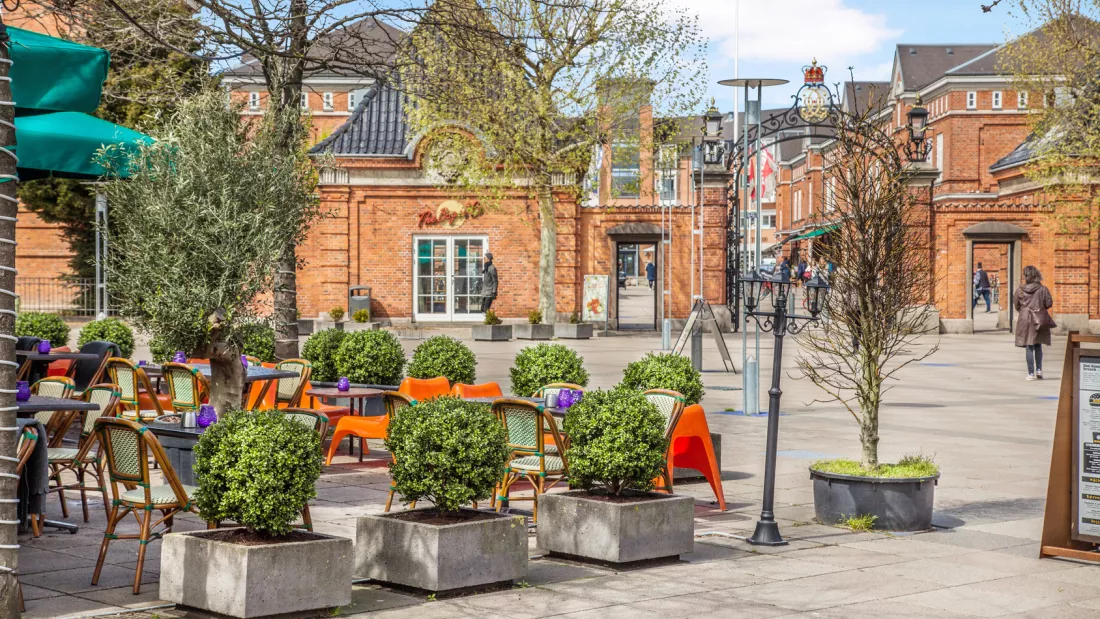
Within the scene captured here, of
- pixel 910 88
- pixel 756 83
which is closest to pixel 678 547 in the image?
pixel 756 83

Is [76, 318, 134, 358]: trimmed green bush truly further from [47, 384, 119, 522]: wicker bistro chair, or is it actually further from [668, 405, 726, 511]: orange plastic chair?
[668, 405, 726, 511]: orange plastic chair

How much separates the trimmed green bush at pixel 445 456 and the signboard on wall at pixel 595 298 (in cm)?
2583

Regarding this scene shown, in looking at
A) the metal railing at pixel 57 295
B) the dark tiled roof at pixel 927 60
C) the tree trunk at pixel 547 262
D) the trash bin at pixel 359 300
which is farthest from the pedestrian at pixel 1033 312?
the dark tiled roof at pixel 927 60

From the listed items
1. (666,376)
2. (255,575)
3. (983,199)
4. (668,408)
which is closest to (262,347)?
(666,376)

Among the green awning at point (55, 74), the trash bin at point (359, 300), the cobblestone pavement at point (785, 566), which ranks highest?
the green awning at point (55, 74)

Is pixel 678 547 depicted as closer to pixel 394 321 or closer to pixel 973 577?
pixel 973 577

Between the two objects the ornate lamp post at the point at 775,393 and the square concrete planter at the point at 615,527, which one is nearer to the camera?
the square concrete planter at the point at 615,527

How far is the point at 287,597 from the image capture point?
18.6 feet

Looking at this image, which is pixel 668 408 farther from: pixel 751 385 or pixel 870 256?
pixel 751 385

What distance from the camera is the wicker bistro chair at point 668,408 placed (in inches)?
320

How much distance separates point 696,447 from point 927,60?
5808cm

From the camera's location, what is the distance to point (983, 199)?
43.1 meters

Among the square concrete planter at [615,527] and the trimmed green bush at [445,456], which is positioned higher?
the trimmed green bush at [445,456]

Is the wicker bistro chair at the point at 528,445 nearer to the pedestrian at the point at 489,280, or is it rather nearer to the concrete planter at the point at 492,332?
the concrete planter at the point at 492,332
